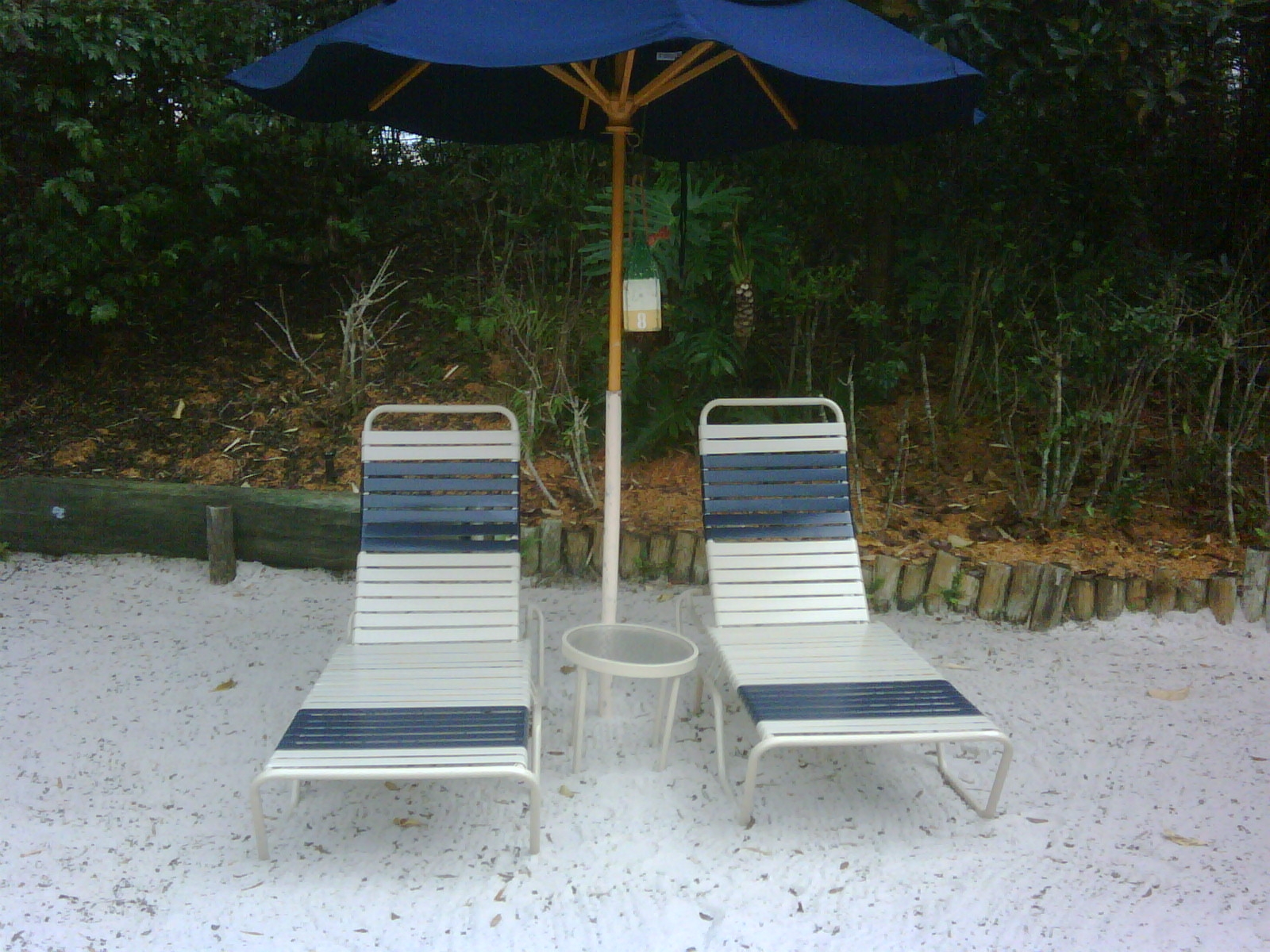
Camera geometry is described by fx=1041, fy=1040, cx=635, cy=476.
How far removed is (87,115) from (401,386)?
2292 millimetres

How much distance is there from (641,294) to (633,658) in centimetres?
112

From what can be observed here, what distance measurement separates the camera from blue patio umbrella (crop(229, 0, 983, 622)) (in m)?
2.44

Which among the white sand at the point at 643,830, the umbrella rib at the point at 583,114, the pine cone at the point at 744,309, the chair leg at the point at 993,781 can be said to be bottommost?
the white sand at the point at 643,830

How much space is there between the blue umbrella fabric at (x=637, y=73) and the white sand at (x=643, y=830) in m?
2.05

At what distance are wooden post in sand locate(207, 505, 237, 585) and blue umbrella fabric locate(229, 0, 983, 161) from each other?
6.86ft

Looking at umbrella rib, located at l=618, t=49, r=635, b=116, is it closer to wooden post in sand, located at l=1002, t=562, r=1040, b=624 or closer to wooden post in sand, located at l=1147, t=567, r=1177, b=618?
wooden post in sand, located at l=1002, t=562, r=1040, b=624

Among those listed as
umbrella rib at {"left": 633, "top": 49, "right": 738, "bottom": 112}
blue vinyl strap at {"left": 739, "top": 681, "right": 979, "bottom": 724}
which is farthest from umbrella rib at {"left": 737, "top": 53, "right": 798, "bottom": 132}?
blue vinyl strap at {"left": 739, "top": 681, "right": 979, "bottom": 724}

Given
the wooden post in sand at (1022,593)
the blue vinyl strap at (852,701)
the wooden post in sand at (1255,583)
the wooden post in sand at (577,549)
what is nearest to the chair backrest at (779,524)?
the blue vinyl strap at (852,701)

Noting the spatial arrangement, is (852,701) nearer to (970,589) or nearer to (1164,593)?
(970,589)

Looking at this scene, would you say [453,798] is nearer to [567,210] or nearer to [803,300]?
[803,300]

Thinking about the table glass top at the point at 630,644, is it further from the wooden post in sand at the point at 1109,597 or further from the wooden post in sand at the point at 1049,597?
the wooden post in sand at the point at 1109,597

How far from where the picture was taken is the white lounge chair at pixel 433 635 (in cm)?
270

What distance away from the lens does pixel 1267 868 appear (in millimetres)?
2869

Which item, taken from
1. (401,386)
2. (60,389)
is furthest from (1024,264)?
(60,389)
